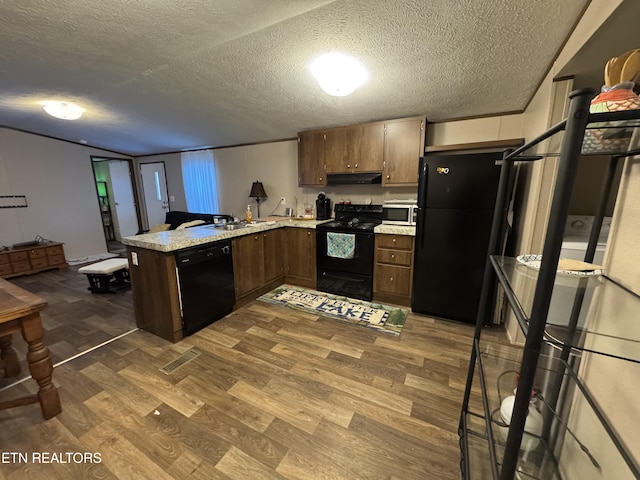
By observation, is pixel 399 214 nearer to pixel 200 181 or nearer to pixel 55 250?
pixel 200 181

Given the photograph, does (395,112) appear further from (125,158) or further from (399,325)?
(125,158)

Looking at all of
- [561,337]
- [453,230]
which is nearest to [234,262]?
[453,230]

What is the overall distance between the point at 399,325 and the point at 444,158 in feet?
5.63

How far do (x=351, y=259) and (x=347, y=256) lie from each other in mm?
67

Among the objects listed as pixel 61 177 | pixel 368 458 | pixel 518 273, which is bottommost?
pixel 368 458

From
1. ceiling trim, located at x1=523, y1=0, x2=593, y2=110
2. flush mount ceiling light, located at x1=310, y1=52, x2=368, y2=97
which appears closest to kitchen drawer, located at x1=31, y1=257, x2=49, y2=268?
flush mount ceiling light, located at x1=310, y1=52, x2=368, y2=97

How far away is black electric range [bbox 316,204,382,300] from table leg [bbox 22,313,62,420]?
252cm

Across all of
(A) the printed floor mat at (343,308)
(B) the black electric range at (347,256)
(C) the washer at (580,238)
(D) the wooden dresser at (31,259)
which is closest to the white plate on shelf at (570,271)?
(C) the washer at (580,238)

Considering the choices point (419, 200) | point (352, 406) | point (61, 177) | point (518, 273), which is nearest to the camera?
point (518, 273)

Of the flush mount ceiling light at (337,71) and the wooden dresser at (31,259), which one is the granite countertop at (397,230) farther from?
the wooden dresser at (31,259)

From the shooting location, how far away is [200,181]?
208 inches

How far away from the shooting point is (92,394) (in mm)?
1757

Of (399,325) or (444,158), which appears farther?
(399,325)

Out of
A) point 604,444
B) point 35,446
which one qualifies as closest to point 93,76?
point 35,446
